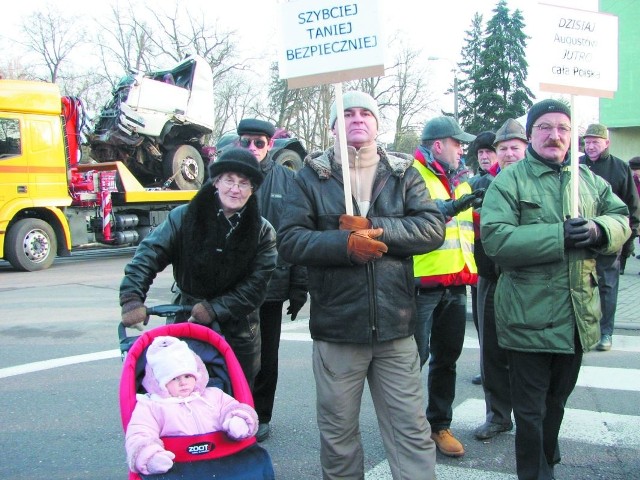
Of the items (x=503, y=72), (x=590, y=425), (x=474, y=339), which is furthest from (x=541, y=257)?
(x=503, y=72)

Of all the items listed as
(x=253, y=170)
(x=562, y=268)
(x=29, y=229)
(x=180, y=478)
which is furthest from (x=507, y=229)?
(x=29, y=229)

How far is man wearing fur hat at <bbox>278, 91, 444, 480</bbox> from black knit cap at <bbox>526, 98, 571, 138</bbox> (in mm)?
703

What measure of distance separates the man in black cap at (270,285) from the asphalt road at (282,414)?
0.31 m

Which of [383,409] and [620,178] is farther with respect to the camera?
[620,178]

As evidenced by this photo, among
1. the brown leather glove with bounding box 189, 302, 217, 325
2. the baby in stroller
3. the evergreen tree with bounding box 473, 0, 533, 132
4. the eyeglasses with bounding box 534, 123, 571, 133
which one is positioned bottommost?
the baby in stroller

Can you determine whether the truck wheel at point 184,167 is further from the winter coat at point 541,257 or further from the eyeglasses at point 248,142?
the winter coat at point 541,257

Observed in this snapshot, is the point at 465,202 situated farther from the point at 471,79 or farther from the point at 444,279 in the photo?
the point at 471,79

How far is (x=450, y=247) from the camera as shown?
12.9ft

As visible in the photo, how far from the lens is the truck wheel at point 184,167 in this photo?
16.2 m

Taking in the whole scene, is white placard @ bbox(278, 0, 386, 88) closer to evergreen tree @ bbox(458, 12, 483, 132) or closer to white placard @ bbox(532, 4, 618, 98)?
white placard @ bbox(532, 4, 618, 98)

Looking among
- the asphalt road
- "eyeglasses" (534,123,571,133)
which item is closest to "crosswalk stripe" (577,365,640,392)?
the asphalt road

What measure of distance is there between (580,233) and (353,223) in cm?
105

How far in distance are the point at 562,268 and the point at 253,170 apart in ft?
5.29

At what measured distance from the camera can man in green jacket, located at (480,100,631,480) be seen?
306cm
